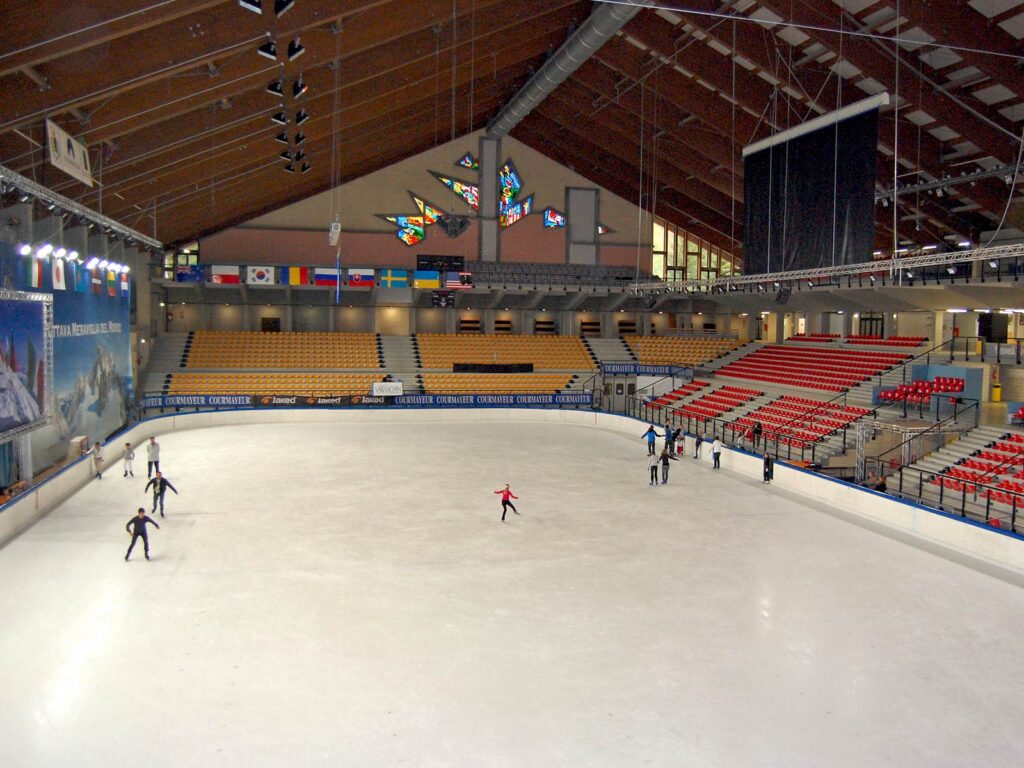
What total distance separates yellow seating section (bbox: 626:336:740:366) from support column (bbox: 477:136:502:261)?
9.74 m

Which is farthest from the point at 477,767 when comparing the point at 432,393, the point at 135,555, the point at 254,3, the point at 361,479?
the point at 432,393

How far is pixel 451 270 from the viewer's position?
3716 cm

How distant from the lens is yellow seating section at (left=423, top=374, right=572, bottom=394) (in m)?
36.5

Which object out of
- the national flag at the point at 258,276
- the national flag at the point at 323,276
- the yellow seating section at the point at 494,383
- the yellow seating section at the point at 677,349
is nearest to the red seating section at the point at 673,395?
the yellow seating section at the point at 677,349

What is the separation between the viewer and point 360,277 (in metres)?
36.2

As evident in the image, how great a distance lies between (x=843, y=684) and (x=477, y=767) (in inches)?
169

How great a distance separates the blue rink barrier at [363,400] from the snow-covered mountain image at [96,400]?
4469 millimetres

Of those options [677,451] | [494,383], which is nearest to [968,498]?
[677,451]

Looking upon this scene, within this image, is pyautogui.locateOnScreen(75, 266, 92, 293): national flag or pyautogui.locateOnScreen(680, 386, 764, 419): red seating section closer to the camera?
pyautogui.locateOnScreen(75, 266, 92, 293): national flag

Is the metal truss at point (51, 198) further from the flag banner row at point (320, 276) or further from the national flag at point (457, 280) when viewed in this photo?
the national flag at point (457, 280)

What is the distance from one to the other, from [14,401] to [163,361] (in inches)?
872

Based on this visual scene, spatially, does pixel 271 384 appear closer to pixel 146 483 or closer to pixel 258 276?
pixel 258 276

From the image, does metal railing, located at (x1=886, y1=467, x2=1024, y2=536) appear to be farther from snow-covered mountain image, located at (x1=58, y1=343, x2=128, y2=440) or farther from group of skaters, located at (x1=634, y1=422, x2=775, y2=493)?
snow-covered mountain image, located at (x1=58, y1=343, x2=128, y2=440)

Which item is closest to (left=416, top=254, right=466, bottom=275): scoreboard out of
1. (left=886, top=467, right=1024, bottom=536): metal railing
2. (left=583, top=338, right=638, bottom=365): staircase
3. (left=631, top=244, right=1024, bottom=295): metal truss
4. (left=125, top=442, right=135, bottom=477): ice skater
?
(left=583, top=338, right=638, bottom=365): staircase
